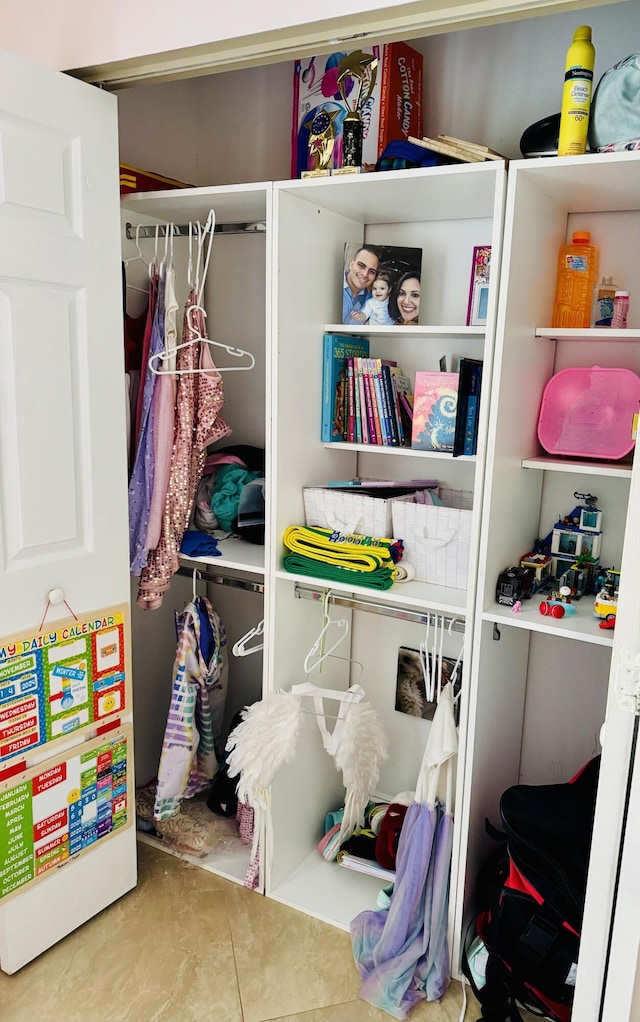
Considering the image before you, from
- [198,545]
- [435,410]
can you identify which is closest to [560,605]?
Result: [435,410]

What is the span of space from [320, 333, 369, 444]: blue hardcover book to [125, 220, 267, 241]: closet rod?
14.0 inches

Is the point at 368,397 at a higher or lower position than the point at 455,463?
higher

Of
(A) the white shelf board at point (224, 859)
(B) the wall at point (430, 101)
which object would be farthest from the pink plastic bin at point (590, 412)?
(A) the white shelf board at point (224, 859)

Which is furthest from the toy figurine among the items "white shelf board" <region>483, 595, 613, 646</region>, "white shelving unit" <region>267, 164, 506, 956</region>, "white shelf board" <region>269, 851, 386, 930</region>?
"white shelf board" <region>269, 851, 386, 930</region>

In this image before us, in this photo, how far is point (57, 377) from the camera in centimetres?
185

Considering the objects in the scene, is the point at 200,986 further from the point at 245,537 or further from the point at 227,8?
the point at 227,8

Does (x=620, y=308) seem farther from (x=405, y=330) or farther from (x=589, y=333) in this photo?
(x=405, y=330)

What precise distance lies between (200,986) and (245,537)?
121 centimetres

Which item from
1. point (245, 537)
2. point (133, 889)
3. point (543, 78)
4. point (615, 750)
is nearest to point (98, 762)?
point (133, 889)

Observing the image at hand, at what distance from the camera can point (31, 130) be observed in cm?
172

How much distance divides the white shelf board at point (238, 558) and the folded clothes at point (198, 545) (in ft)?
0.05

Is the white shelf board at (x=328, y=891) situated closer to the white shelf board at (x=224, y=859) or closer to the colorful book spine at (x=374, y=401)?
the white shelf board at (x=224, y=859)

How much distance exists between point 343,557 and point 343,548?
0.03 m

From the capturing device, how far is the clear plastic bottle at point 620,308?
195cm
